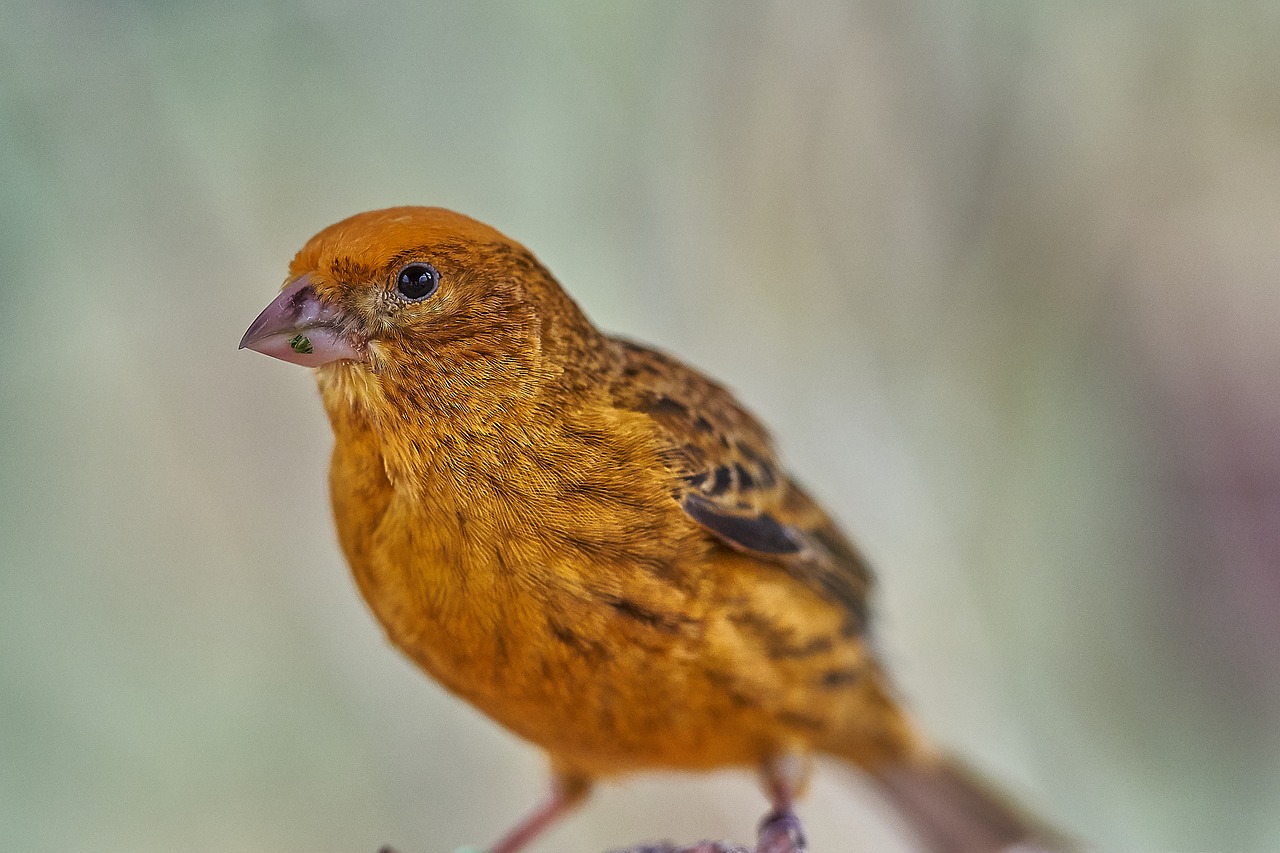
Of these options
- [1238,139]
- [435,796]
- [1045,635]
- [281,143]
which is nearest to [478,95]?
[281,143]

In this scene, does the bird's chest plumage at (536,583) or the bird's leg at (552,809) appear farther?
the bird's leg at (552,809)

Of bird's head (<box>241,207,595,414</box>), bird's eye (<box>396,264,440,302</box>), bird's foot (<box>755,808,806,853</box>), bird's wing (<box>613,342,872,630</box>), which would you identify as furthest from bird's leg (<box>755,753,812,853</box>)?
bird's eye (<box>396,264,440,302</box>)

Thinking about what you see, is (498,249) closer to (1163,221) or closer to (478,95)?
(478,95)

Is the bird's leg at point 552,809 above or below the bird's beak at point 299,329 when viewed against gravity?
below

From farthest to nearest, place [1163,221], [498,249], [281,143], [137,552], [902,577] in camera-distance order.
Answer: [902,577] < [1163,221] < [137,552] < [281,143] < [498,249]

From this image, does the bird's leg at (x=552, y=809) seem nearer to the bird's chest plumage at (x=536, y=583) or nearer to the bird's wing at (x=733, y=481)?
the bird's chest plumage at (x=536, y=583)

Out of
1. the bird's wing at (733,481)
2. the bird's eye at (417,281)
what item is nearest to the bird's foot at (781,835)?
the bird's wing at (733,481)
